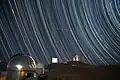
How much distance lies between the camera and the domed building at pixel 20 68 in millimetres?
1386

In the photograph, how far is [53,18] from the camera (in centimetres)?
420

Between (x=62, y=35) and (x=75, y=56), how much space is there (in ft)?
2.01

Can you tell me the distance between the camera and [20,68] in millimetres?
1434

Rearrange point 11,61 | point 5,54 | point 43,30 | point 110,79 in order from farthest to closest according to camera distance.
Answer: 1. point 43,30
2. point 5,54
3. point 11,61
4. point 110,79

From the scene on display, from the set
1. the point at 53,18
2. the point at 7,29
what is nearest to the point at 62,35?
the point at 53,18

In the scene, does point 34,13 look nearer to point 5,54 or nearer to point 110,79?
point 5,54

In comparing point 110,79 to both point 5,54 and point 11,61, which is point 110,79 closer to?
point 11,61

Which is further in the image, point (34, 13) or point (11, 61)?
point (34, 13)

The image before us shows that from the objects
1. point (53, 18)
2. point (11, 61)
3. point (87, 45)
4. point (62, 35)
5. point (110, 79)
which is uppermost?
point (53, 18)

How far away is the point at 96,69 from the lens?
1014mm

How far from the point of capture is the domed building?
139cm

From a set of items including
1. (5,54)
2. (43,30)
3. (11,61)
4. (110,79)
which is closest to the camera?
(110,79)

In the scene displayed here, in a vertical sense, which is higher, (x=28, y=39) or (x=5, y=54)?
(x=28, y=39)

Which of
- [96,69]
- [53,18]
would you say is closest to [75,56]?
[53,18]
